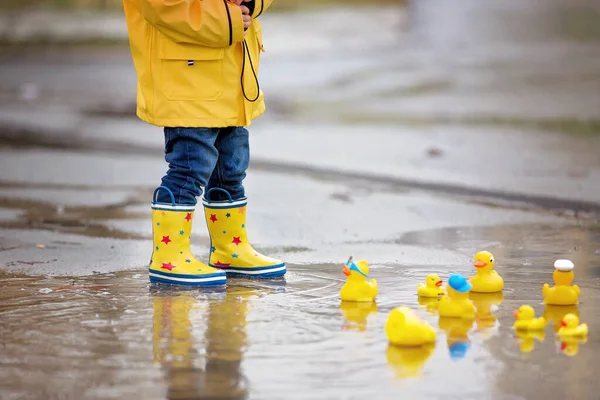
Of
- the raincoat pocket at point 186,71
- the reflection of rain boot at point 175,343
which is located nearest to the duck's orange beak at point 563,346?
the reflection of rain boot at point 175,343

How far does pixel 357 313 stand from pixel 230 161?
126 centimetres

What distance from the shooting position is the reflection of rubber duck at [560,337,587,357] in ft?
12.3

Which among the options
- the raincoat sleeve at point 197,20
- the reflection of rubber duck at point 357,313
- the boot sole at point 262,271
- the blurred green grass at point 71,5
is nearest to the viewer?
the reflection of rubber duck at point 357,313

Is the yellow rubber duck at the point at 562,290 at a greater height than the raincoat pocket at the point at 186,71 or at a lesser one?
lesser

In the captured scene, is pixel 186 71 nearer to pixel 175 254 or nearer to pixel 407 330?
pixel 175 254

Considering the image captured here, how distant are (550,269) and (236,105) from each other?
175 cm

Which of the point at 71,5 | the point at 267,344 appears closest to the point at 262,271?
the point at 267,344

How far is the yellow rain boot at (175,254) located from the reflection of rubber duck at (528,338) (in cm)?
149

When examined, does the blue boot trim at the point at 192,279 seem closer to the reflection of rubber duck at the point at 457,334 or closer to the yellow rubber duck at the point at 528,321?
the reflection of rubber duck at the point at 457,334

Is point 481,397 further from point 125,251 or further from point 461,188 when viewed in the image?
point 461,188

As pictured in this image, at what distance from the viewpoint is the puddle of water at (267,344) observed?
11.0 ft

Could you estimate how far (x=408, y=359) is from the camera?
3658 mm

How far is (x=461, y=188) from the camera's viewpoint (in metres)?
8.07

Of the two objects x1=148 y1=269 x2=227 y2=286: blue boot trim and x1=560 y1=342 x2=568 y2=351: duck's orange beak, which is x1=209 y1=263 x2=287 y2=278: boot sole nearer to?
x1=148 y1=269 x2=227 y2=286: blue boot trim
